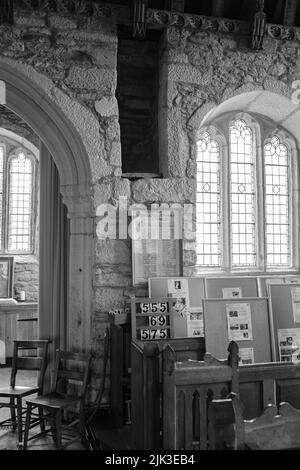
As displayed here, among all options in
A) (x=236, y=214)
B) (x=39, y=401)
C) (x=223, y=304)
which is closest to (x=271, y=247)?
(x=236, y=214)

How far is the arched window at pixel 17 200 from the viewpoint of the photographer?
8.09 meters

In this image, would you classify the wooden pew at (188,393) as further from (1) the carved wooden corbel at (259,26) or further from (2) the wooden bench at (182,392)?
(1) the carved wooden corbel at (259,26)

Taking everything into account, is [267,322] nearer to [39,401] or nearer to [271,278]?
[271,278]

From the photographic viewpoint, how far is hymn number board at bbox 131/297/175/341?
164 inches

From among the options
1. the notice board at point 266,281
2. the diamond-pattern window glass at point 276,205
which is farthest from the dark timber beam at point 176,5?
the notice board at point 266,281

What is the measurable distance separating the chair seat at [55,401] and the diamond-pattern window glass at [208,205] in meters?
2.33

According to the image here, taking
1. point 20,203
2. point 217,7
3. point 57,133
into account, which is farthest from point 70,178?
point 20,203

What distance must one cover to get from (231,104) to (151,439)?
3.77m

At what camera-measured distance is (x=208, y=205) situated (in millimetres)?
5699

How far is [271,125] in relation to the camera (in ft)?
19.5

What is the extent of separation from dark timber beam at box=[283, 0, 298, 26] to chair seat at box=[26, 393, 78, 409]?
4315 millimetres

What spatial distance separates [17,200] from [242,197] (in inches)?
162

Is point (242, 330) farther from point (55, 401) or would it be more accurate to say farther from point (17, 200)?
point (17, 200)

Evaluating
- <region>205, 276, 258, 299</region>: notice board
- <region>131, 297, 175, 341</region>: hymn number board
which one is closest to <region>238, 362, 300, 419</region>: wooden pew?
<region>131, 297, 175, 341</region>: hymn number board
